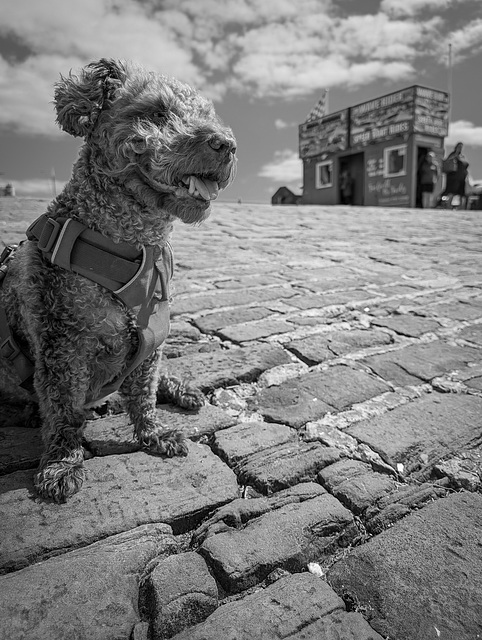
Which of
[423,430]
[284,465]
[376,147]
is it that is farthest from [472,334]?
[376,147]

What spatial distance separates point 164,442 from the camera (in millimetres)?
2121

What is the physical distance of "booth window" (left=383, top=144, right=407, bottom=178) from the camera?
2367cm

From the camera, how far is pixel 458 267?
5938 mm

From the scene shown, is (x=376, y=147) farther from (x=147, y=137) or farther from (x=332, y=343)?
(x=147, y=137)

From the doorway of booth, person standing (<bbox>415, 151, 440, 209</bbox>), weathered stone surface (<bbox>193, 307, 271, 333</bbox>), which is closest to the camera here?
weathered stone surface (<bbox>193, 307, 271, 333</bbox>)

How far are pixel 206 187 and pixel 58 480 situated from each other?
137 cm

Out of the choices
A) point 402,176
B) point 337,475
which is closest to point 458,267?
point 337,475

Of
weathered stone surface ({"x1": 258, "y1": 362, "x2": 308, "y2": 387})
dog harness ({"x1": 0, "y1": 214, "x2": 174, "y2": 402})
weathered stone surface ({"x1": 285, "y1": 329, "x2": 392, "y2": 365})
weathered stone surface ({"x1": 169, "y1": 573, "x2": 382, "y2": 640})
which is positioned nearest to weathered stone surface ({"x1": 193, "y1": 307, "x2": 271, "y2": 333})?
weathered stone surface ({"x1": 285, "y1": 329, "x2": 392, "y2": 365})

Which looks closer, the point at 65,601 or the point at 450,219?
the point at 65,601

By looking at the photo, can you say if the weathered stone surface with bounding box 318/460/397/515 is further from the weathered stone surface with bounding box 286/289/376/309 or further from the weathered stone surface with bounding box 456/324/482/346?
the weathered stone surface with bounding box 286/289/376/309

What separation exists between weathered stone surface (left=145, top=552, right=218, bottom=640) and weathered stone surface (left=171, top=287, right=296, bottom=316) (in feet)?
7.81

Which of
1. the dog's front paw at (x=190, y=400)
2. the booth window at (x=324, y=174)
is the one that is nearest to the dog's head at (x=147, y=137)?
the dog's front paw at (x=190, y=400)

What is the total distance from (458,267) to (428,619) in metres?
5.34

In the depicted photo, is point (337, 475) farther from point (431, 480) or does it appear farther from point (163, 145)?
point (163, 145)
